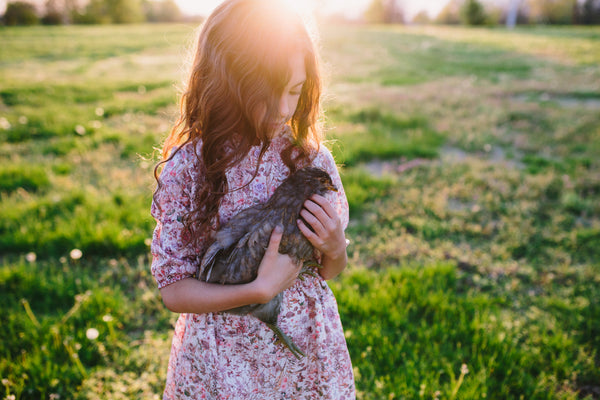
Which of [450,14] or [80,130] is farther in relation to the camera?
[450,14]

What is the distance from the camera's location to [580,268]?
12.5ft

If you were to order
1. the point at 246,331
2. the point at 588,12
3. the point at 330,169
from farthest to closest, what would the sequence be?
1. the point at 588,12
2. the point at 330,169
3. the point at 246,331

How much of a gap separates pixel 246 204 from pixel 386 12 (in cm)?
7460

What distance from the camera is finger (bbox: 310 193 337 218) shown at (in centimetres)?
165

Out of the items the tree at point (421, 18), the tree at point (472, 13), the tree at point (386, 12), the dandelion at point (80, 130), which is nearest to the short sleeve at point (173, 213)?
the dandelion at point (80, 130)

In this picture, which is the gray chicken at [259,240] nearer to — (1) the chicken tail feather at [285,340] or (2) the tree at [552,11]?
(1) the chicken tail feather at [285,340]

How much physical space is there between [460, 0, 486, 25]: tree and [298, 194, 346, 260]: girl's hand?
5870 cm

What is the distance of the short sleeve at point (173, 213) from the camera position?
1.49 metres

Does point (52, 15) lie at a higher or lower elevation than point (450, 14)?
lower

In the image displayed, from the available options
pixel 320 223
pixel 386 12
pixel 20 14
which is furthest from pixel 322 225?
pixel 386 12

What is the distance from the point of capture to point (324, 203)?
1.66 metres

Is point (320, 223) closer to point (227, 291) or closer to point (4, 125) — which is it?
point (227, 291)

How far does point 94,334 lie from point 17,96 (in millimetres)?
9983

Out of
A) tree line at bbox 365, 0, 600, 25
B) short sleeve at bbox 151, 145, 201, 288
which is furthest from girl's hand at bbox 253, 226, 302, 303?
tree line at bbox 365, 0, 600, 25
